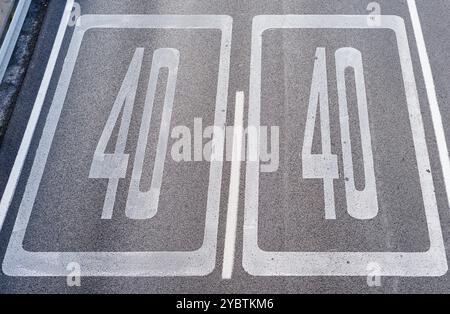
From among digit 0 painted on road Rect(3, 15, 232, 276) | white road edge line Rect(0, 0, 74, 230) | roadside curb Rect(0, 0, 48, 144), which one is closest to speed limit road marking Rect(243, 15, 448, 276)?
digit 0 painted on road Rect(3, 15, 232, 276)

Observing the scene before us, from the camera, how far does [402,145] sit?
6.78 metres

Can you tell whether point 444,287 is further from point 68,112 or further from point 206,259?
point 68,112

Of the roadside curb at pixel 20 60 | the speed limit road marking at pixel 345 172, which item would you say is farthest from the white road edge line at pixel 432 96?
the roadside curb at pixel 20 60

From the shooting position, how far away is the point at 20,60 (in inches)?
319

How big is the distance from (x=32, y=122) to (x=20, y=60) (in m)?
1.56

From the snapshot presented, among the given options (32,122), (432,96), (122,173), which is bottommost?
(122,173)

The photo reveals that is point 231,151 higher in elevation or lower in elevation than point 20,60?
lower

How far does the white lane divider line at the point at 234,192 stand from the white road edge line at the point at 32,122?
10.7 ft

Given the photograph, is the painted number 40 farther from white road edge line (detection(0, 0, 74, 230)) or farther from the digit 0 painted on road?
white road edge line (detection(0, 0, 74, 230))

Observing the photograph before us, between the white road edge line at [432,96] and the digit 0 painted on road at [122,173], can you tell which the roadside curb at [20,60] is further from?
the white road edge line at [432,96]

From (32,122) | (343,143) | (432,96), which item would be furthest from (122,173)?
(432,96)

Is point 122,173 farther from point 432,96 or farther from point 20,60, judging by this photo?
point 432,96
